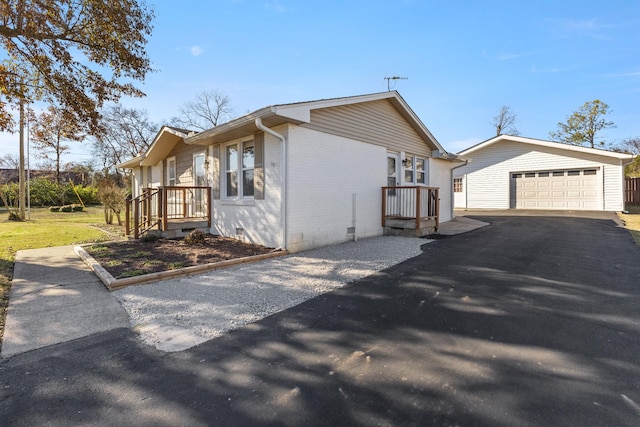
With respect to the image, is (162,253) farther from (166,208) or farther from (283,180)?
(283,180)

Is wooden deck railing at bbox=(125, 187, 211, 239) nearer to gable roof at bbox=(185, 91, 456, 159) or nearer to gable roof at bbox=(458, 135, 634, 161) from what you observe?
gable roof at bbox=(185, 91, 456, 159)

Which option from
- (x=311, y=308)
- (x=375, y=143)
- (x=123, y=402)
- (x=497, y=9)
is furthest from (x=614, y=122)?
(x=123, y=402)

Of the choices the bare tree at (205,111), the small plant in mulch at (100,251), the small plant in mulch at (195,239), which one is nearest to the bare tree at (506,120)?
the bare tree at (205,111)

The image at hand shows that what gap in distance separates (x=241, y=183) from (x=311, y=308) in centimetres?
543

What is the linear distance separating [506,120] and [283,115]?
1423 inches

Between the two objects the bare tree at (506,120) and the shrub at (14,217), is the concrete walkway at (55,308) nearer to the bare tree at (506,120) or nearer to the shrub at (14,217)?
the shrub at (14,217)

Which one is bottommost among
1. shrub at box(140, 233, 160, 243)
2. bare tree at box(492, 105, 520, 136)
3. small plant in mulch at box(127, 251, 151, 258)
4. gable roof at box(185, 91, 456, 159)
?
small plant in mulch at box(127, 251, 151, 258)

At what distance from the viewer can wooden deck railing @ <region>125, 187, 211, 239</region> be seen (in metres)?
8.93

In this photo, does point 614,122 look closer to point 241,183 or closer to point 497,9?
point 497,9

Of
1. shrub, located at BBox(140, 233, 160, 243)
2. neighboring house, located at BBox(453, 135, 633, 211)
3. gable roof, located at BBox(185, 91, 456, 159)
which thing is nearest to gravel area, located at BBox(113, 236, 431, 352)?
gable roof, located at BBox(185, 91, 456, 159)

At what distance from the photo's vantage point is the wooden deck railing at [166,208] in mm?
8930

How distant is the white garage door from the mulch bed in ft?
55.9

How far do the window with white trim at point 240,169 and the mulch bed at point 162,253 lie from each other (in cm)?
137

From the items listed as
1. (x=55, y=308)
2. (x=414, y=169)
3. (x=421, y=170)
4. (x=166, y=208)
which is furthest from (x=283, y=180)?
(x=421, y=170)
